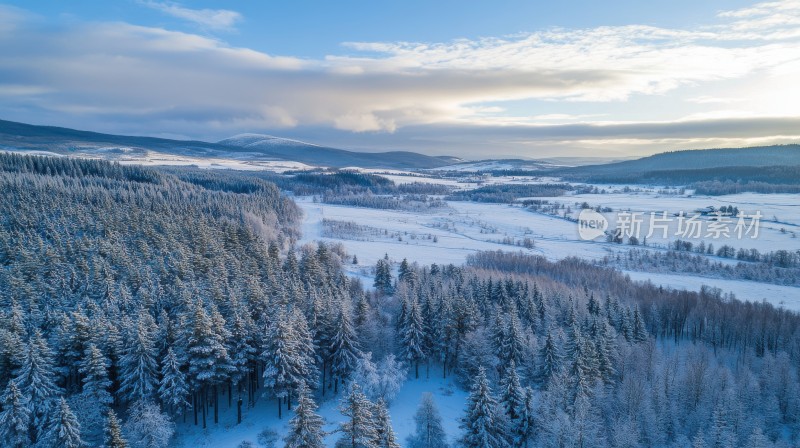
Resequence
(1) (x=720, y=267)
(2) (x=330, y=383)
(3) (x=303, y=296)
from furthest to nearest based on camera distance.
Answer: (1) (x=720, y=267) < (3) (x=303, y=296) < (2) (x=330, y=383)

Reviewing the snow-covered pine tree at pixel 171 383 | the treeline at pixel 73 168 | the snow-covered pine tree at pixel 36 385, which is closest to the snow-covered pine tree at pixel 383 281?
the snow-covered pine tree at pixel 171 383

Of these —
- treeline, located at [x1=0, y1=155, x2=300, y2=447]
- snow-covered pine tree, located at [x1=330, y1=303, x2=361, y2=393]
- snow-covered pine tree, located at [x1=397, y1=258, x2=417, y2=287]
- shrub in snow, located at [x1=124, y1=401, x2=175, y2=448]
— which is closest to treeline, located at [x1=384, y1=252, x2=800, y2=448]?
snow-covered pine tree, located at [x1=397, y1=258, x2=417, y2=287]

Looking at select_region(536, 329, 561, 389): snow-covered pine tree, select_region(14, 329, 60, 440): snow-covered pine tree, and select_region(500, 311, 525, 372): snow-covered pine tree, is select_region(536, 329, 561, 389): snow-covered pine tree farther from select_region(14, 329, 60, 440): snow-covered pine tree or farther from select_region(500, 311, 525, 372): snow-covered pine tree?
select_region(14, 329, 60, 440): snow-covered pine tree

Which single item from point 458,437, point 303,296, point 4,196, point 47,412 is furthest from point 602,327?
point 4,196

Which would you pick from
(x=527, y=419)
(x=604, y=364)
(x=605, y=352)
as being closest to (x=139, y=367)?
(x=527, y=419)

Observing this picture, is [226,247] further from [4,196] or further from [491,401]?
[491,401]
